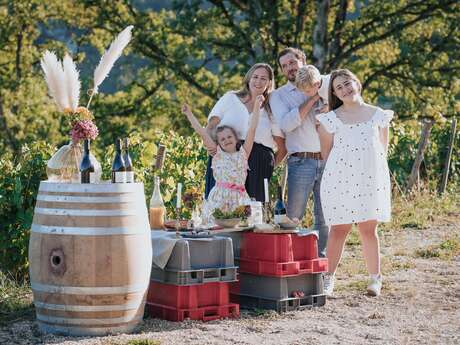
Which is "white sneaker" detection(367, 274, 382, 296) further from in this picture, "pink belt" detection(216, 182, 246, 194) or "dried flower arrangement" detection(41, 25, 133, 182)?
"dried flower arrangement" detection(41, 25, 133, 182)

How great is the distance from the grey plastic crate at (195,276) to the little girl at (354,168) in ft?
3.37

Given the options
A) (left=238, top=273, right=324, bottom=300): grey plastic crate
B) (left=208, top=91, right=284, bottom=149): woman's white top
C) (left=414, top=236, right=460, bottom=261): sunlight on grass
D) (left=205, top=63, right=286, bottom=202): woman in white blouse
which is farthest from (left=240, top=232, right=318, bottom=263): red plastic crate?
(left=414, top=236, right=460, bottom=261): sunlight on grass

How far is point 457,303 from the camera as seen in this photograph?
6.85m

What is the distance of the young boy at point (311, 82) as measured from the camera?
7.06m

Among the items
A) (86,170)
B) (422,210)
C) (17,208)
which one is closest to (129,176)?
(86,170)

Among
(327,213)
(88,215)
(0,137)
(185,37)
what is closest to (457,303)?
(327,213)

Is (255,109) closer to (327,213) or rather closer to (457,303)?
(327,213)

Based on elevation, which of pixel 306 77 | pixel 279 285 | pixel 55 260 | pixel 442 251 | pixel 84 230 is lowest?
pixel 279 285

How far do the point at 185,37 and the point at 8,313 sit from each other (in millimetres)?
16338

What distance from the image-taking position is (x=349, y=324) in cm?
610

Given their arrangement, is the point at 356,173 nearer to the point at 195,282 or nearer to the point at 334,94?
the point at 334,94

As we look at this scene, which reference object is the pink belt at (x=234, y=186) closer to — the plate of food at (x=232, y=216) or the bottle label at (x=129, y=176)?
the plate of food at (x=232, y=216)

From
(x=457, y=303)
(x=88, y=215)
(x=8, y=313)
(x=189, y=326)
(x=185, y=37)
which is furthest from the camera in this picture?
(x=185, y=37)

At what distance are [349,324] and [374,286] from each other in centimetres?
101
